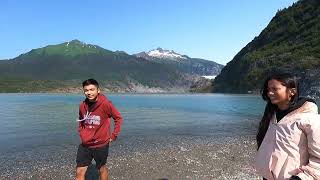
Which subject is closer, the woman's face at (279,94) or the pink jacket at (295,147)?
the pink jacket at (295,147)

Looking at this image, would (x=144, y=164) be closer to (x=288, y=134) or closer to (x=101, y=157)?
(x=101, y=157)

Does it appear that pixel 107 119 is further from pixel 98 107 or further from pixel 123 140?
pixel 123 140

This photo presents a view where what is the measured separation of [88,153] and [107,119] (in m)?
0.93

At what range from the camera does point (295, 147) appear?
5250mm

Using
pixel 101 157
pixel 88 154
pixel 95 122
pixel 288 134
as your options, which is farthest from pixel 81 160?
pixel 288 134

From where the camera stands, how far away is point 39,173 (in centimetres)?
1536

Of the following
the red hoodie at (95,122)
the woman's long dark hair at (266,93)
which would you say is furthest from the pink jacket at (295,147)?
the red hoodie at (95,122)

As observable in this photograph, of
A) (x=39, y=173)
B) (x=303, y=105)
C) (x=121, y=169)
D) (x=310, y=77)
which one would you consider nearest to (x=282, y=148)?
(x=303, y=105)

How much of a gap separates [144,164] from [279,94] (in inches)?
453

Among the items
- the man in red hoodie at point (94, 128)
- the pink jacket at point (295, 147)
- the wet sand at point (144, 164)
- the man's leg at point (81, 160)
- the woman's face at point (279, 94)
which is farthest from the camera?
the wet sand at point (144, 164)

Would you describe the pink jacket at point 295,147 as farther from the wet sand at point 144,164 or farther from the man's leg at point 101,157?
the wet sand at point 144,164

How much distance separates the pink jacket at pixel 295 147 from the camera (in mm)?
5090

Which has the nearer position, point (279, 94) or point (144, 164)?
point (279, 94)

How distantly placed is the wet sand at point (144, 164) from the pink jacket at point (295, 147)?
8.85 m
